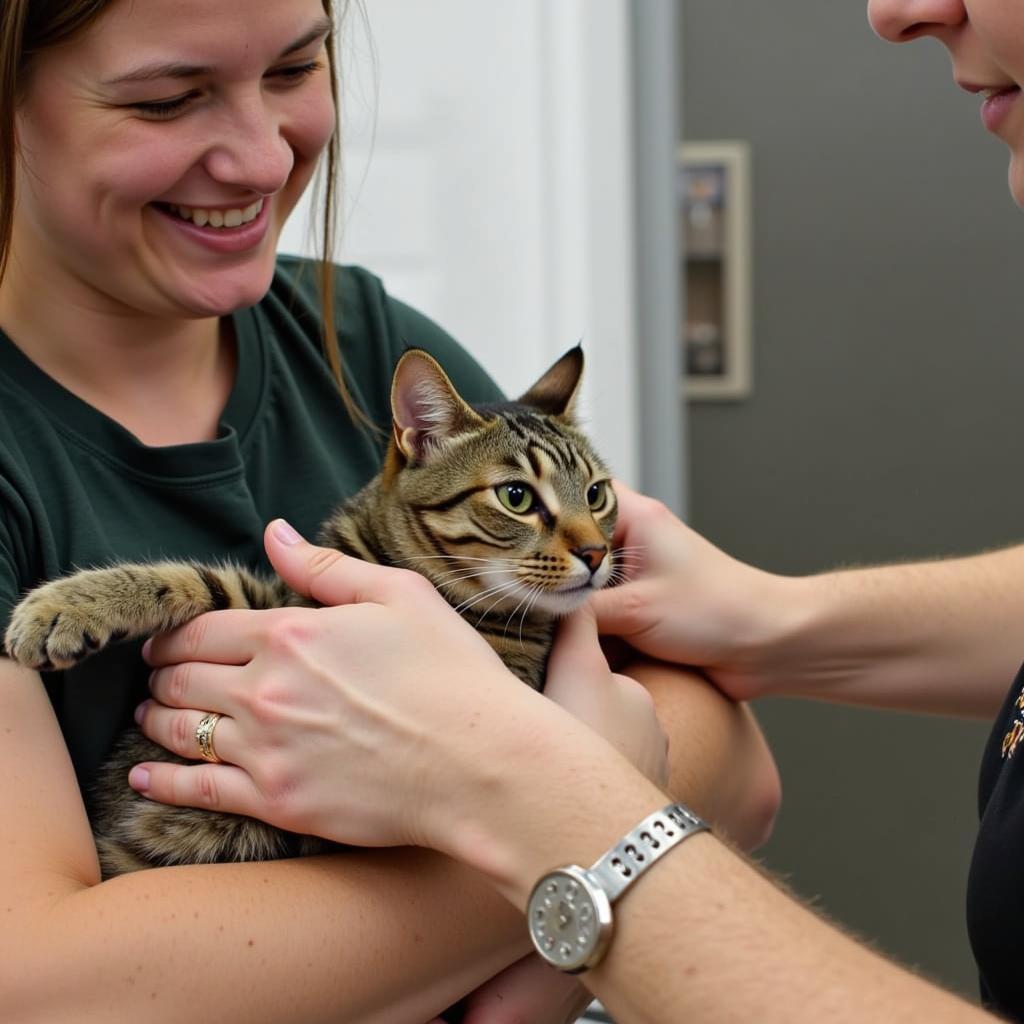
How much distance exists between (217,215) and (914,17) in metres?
0.65

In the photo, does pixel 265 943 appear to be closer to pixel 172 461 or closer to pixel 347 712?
pixel 347 712

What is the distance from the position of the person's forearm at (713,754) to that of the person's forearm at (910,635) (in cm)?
7

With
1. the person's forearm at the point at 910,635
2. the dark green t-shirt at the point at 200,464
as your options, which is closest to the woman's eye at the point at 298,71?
the dark green t-shirt at the point at 200,464

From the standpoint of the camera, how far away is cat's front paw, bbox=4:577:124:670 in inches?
39.3

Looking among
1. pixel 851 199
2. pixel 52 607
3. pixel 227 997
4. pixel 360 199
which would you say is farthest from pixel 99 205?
pixel 851 199

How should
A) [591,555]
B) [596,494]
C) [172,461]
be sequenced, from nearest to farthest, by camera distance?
[172,461] → [591,555] → [596,494]

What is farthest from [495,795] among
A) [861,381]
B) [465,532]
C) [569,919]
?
[861,381]

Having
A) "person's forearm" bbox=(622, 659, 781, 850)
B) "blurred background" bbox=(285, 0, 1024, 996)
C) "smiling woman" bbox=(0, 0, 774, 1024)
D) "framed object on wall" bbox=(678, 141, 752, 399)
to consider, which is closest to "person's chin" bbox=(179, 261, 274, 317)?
"smiling woman" bbox=(0, 0, 774, 1024)

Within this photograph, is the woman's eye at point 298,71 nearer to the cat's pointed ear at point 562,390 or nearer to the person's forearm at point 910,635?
the cat's pointed ear at point 562,390

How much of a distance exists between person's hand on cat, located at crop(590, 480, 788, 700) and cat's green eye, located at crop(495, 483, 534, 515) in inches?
5.0

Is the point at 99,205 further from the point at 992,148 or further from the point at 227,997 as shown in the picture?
the point at 992,148

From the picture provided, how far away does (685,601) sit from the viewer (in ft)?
4.47

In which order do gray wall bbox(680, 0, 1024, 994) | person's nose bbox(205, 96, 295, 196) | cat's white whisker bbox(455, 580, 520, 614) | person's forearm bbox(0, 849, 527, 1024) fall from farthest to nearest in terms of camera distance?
gray wall bbox(680, 0, 1024, 994)
cat's white whisker bbox(455, 580, 520, 614)
person's nose bbox(205, 96, 295, 196)
person's forearm bbox(0, 849, 527, 1024)

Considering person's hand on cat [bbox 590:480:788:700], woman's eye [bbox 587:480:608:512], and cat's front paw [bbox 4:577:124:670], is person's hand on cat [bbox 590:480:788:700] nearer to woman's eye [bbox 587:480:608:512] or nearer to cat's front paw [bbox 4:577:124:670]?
woman's eye [bbox 587:480:608:512]
